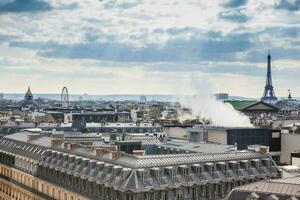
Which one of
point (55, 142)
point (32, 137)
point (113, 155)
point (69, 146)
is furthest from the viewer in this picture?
point (32, 137)

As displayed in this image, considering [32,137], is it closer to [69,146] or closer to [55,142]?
[55,142]

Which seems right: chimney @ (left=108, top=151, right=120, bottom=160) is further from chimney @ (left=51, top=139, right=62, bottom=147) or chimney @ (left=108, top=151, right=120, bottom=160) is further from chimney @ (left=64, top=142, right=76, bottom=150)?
chimney @ (left=51, top=139, right=62, bottom=147)

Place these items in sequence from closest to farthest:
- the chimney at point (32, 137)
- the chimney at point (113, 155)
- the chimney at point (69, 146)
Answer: the chimney at point (113, 155) → the chimney at point (69, 146) → the chimney at point (32, 137)

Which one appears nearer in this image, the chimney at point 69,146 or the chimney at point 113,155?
the chimney at point 113,155

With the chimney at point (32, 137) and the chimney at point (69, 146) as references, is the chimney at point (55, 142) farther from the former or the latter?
the chimney at point (32, 137)

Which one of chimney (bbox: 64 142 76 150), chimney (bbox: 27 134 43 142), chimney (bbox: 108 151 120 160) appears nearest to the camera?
chimney (bbox: 108 151 120 160)

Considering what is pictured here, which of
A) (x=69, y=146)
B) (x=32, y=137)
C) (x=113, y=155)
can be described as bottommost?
(x=32, y=137)

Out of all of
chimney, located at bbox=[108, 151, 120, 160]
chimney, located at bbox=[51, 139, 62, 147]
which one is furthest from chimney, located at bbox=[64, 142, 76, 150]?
chimney, located at bbox=[108, 151, 120, 160]

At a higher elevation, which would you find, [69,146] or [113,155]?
[113,155]

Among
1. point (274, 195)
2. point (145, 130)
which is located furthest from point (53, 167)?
point (145, 130)

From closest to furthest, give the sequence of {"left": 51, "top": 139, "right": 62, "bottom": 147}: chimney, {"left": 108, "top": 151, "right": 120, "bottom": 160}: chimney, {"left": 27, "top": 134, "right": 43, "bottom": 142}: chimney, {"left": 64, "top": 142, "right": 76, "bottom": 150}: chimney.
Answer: {"left": 108, "top": 151, "right": 120, "bottom": 160}: chimney, {"left": 64, "top": 142, "right": 76, "bottom": 150}: chimney, {"left": 51, "top": 139, "right": 62, "bottom": 147}: chimney, {"left": 27, "top": 134, "right": 43, "bottom": 142}: chimney

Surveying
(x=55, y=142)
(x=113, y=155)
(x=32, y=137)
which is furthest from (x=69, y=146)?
(x=32, y=137)

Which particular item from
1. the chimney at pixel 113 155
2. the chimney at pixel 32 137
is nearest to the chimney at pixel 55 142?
the chimney at pixel 32 137

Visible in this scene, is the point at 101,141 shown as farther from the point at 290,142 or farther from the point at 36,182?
the point at 290,142
